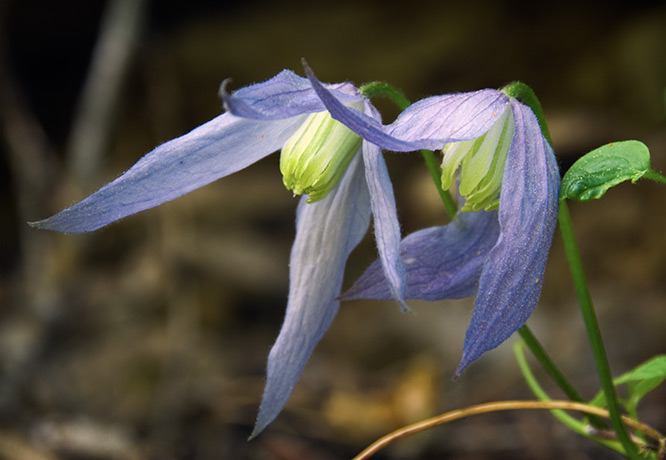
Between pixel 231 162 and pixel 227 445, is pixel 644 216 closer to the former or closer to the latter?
pixel 227 445

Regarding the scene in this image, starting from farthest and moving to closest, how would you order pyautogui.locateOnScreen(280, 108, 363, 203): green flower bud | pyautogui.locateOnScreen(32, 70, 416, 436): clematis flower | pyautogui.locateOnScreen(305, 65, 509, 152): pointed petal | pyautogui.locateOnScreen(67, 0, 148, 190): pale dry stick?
1. pyautogui.locateOnScreen(67, 0, 148, 190): pale dry stick
2. pyautogui.locateOnScreen(280, 108, 363, 203): green flower bud
3. pyautogui.locateOnScreen(32, 70, 416, 436): clematis flower
4. pyautogui.locateOnScreen(305, 65, 509, 152): pointed petal

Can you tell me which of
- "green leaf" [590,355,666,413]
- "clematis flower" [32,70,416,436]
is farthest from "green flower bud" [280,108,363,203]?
"green leaf" [590,355,666,413]

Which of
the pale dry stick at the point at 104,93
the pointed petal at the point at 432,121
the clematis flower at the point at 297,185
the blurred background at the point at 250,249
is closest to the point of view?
the pointed petal at the point at 432,121

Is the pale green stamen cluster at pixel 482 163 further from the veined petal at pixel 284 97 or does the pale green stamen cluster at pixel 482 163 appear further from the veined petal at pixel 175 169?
the veined petal at pixel 175 169

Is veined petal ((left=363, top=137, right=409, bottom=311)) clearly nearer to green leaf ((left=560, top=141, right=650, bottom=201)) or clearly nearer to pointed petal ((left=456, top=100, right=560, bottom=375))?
pointed petal ((left=456, top=100, right=560, bottom=375))

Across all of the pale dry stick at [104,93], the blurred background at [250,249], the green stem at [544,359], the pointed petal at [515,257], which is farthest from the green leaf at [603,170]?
the pale dry stick at [104,93]

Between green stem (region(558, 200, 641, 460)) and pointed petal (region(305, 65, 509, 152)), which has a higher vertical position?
pointed petal (region(305, 65, 509, 152))

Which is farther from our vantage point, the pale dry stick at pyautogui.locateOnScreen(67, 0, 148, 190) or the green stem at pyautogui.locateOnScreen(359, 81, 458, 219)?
the pale dry stick at pyautogui.locateOnScreen(67, 0, 148, 190)

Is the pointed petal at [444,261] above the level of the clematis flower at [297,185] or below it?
below
